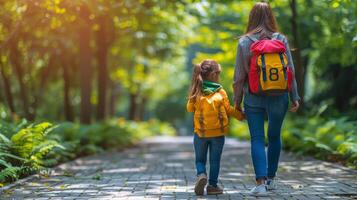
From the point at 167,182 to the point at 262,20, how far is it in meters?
3.02

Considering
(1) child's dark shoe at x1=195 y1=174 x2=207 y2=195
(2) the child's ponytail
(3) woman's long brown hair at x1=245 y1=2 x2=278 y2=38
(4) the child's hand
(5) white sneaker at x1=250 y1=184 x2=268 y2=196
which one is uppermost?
(3) woman's long brown hair at x1=245 y1=2 x2=278 y2=38

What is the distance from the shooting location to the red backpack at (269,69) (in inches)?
289

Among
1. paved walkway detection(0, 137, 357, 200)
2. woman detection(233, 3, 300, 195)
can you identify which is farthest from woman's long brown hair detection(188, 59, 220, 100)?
paved walkway detection(0, 137, 357, 200)

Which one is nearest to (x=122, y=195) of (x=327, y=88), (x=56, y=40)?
(x=56, y=40)

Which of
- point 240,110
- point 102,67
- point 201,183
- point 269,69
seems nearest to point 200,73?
point 240,110

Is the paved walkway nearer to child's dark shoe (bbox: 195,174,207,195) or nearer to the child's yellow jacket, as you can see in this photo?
child's dark shoe (bbox: 195,174,207,195)

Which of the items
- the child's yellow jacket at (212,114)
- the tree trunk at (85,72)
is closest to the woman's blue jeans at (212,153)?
the child's yellow jacket at (212,114)

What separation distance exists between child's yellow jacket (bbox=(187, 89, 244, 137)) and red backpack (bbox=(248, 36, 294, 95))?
398 millimetres

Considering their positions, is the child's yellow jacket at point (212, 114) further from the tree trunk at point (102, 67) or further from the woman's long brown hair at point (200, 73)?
the tree trunk at point (102, 67)

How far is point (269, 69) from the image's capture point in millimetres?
7348

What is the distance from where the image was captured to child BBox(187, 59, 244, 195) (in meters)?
7.59

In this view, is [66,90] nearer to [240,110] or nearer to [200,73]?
[200,73]

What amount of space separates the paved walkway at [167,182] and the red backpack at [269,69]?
1230 mm

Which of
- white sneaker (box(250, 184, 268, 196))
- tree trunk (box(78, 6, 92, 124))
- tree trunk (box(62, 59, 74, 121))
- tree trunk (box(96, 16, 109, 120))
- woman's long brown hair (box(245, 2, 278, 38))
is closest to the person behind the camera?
white sneaker (box(250, 184, 268, 196))
